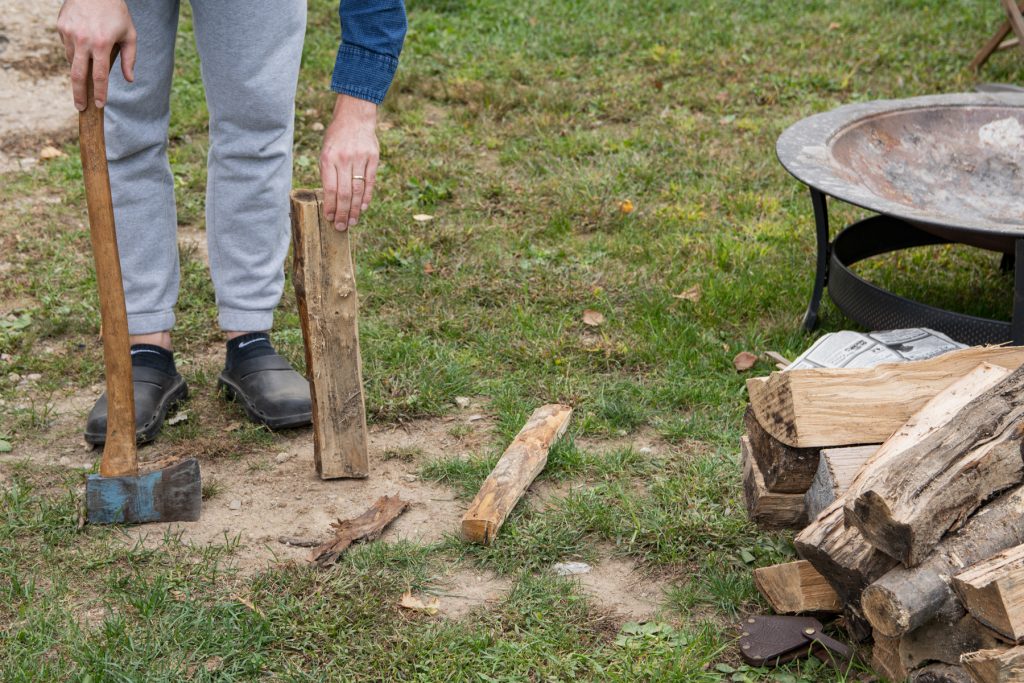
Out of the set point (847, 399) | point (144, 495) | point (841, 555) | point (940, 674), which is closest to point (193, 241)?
point (144, 495)

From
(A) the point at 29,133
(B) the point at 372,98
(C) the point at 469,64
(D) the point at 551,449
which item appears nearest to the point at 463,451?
(D) the point at 551,449

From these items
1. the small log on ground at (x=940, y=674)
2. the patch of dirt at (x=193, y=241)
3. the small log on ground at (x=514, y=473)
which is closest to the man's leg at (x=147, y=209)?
the small log on ground at (x=514, y=473)

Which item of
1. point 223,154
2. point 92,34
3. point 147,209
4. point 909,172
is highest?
point 92,34

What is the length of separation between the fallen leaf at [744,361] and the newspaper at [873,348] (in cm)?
29

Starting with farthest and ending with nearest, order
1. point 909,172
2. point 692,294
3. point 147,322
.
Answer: point 692,294, point 909,172, point 147,322

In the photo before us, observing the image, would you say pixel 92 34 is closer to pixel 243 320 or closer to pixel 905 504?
pixel 243 320

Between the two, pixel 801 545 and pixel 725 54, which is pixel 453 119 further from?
pixel 801 545

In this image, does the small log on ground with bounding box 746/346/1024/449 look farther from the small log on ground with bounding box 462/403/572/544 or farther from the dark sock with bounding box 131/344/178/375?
the dark sock with bounding box 131/344/178/375

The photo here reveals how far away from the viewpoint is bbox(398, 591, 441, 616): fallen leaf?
2.58 metres

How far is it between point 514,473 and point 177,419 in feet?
3.77

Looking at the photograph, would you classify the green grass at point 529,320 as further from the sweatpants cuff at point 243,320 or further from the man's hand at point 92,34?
the man's hand at point 92,34

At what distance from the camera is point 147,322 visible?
3338 millimetres

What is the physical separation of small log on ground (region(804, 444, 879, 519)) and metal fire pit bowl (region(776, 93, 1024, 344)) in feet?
3.62

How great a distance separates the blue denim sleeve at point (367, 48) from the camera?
9.26 ft
